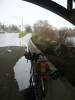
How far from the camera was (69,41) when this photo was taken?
4.08m

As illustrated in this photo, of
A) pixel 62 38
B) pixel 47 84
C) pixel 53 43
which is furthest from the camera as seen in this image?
pixel 53 43

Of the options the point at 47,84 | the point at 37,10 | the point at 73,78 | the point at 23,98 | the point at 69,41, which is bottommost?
the point at 23,98

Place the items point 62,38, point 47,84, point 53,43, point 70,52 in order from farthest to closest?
point 53,43
point 62,38
point 70,52
point 47,84

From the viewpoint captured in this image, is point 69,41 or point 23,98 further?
point 69,41

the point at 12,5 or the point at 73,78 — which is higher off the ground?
the point at 12,5

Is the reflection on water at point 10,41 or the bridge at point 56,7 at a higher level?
the bridge at point 56,7

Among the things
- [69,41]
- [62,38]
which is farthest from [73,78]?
[62,38]

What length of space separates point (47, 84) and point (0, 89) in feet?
5.23

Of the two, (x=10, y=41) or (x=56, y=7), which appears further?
(x=10, y=41)

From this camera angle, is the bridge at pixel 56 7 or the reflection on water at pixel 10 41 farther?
the reflection on water at pixel 10 41

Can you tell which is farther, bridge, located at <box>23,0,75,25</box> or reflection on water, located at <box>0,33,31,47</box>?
reflection on water, located at <box>0,33,31,47</box>

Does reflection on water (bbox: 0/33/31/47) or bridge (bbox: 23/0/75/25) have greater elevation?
bridge (bbox: 23/0/75/25)

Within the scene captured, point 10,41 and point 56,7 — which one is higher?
point 56,7

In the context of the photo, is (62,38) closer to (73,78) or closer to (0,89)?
(0,89)
